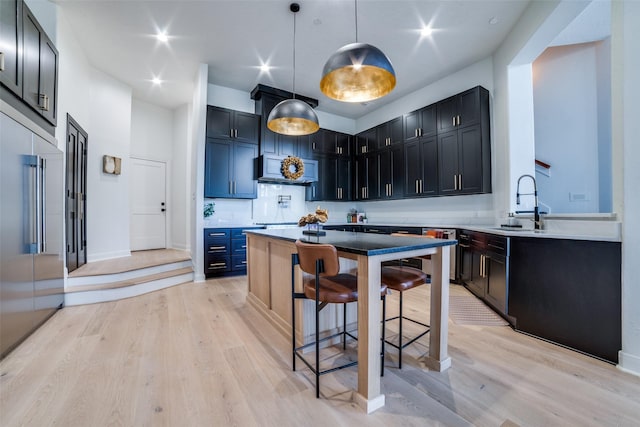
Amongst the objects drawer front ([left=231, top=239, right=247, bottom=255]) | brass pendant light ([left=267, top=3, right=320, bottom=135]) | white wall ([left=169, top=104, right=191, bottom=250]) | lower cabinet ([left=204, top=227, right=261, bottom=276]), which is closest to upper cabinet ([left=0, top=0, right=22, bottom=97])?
brass pendant light ([left=267, top=3, right=320, bottom=135])

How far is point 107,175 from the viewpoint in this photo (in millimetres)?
4523

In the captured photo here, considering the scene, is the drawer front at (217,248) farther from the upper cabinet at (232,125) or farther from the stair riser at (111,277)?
the upper cabinet at (232,125)

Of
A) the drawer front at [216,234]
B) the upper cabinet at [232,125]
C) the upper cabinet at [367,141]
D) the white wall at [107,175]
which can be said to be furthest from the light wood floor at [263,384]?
the upper cabinet at [367,141]

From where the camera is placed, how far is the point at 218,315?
282cm

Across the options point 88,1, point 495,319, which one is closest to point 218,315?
point 495,319

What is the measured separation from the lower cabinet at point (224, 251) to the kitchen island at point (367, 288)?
70.3 inches

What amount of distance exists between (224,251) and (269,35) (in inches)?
129

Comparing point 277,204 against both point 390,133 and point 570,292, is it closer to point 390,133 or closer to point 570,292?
point 390,133

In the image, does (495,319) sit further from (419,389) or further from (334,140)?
(334,140)

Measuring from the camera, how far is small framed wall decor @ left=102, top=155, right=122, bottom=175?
445cm

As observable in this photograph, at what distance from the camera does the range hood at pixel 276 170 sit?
4750mm

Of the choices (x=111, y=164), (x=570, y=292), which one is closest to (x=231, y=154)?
(x=111, y=164)

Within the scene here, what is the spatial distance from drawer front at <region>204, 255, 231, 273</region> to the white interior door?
229 centimetres

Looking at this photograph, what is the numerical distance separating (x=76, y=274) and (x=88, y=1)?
10.6 ft
